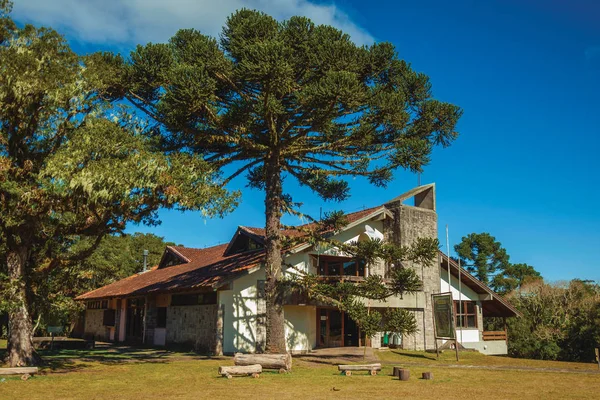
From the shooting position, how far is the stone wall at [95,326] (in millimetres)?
36750

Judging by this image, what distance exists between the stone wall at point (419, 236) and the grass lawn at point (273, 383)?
7.94m

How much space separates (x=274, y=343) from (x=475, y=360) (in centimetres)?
936

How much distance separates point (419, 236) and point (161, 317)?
14674mm

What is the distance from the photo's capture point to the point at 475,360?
942 inches

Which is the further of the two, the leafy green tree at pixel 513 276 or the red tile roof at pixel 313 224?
the leafy green tree at pixel 513 276

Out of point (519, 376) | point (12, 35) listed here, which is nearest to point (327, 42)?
point (12, 35)

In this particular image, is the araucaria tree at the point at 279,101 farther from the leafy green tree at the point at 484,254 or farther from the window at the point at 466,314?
the leafy green tree at the point at 484,254

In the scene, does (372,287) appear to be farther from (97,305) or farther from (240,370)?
(97,305)

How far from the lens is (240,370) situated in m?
15.9

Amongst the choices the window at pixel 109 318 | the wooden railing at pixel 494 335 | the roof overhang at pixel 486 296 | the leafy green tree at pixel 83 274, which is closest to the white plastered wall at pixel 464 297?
the roof overhang at pixel 486 296

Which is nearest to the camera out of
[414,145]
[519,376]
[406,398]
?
[406,398]

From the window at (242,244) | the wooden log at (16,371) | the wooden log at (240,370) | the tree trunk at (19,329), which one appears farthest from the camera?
the window at (242,244)

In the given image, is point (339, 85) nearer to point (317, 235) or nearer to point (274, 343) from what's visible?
point (317, 235)

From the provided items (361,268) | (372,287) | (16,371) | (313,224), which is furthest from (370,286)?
(16,371)
